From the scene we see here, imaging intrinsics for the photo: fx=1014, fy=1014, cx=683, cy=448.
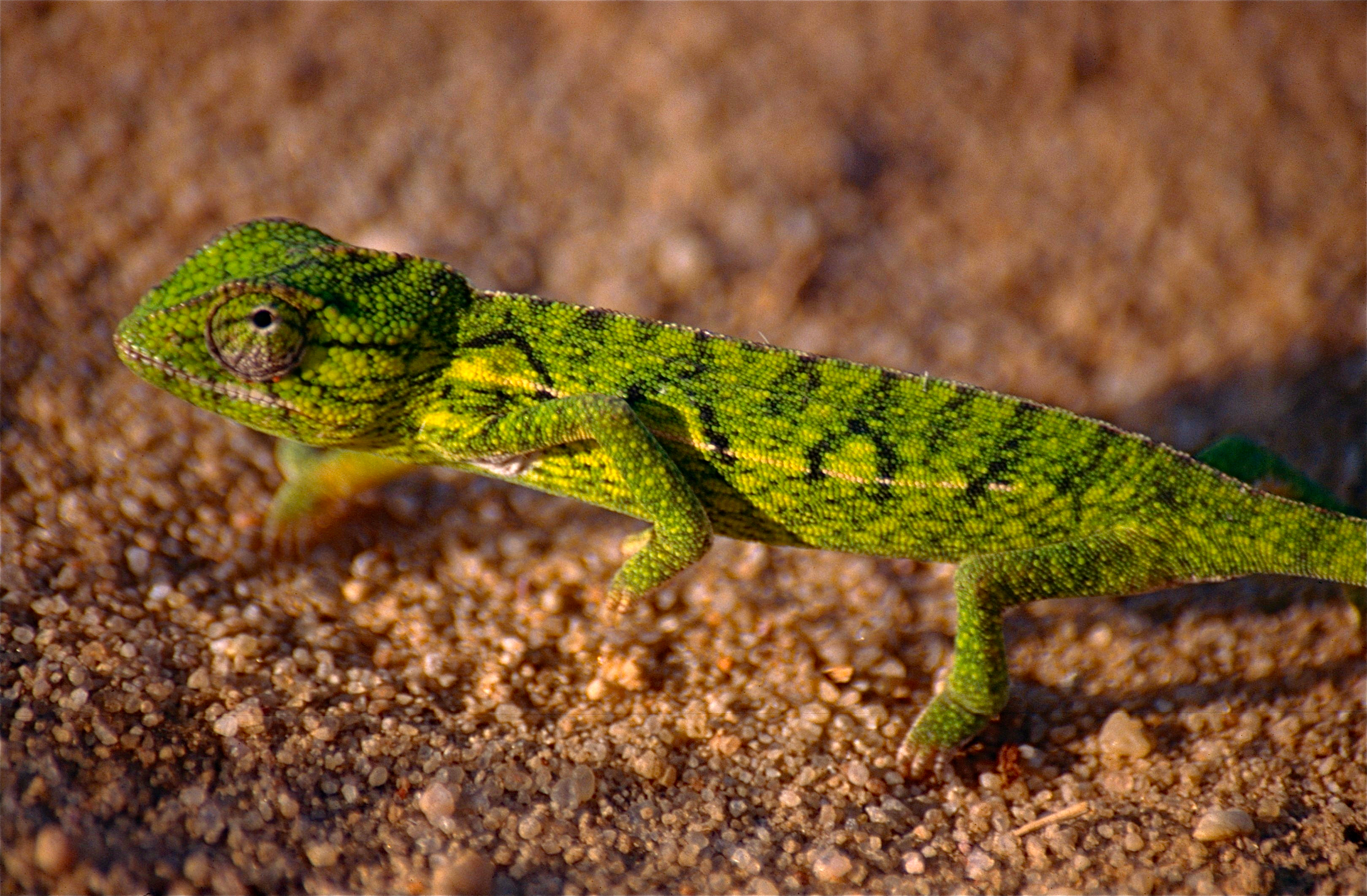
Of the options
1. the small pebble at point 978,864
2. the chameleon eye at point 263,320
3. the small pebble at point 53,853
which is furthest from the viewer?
the small pebble at point 978,864

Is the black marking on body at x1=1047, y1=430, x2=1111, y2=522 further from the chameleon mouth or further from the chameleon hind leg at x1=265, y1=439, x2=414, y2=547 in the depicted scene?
the chameleon hind leg at x1=265, y1=439, x2=414, y2=547

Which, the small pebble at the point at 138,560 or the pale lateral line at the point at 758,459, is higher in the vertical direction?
the pale lateral line at the point at 758,459

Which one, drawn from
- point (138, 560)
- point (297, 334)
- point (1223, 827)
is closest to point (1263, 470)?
point (1223, 827)

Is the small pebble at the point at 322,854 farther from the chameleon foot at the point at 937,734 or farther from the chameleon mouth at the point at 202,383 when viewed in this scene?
the chameleon foot at the point at 937,734

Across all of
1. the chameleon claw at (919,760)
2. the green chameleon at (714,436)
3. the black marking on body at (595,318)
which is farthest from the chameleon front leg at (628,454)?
the chameleon claw at (919,760)

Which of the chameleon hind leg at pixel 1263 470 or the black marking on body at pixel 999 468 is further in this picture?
the chameleon hind leg at pixel 1263 470

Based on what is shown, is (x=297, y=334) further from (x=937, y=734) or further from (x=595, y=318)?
(x=937, y=734)

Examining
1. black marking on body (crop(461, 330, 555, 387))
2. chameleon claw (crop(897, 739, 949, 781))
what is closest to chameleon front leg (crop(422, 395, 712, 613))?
black marking on body (crop(461, 330, 555, 387))

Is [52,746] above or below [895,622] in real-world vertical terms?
below

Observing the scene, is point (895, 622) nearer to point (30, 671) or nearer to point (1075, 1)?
point (30, 671)

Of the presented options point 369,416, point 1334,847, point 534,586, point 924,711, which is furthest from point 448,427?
point 1334,847
